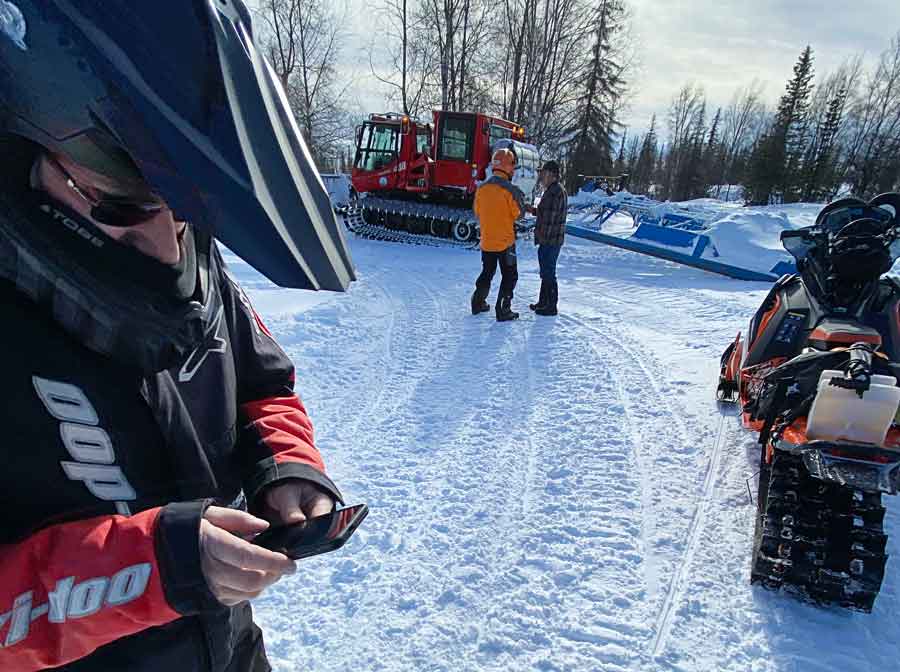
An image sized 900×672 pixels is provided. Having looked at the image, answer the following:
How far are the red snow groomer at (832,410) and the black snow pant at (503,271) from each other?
3.08 m

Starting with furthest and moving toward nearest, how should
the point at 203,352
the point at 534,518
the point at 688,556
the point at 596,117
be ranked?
the point at 596,117 < the point at 534,518 < the point at 688,556 < the point at 203,352

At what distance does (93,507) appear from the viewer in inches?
29.6

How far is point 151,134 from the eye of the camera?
0.60 m

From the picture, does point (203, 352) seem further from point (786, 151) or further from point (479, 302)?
point (786, 151)

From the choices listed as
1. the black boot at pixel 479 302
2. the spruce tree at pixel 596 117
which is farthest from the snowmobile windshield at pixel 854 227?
the spruce tree at pixel 596 117

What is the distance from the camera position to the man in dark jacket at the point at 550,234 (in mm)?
6184

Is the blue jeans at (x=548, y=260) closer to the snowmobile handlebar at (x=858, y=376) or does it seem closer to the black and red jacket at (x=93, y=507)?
the snowmobile handlebar at (x=858, y=376)

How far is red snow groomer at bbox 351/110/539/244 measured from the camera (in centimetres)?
1154

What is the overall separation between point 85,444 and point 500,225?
5.41 m

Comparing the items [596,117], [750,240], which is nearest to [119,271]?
[750,240]

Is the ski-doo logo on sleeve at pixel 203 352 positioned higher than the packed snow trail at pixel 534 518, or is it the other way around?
the ski-doo logo on sleeve at pixel 203 352

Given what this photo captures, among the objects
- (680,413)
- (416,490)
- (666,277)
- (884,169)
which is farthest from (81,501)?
(884,169)

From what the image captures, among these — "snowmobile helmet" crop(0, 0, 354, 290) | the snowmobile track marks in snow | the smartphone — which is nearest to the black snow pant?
the snowmobile track marks in snow

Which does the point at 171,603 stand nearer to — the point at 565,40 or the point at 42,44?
the point at 42,44
